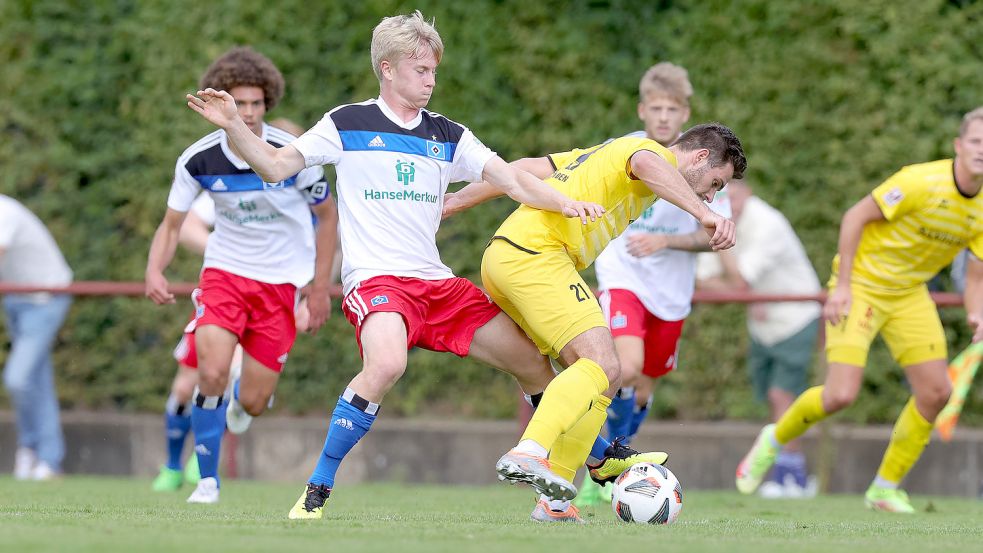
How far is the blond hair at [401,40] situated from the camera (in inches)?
249

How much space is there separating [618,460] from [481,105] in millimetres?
5276

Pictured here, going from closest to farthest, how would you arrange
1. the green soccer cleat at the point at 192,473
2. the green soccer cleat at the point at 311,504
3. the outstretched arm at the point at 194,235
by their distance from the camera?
the green soccer cleat at the point at 311,504 → the outstretched arm at the point at 194,235 → the green soccer cleat at the point at 192,473

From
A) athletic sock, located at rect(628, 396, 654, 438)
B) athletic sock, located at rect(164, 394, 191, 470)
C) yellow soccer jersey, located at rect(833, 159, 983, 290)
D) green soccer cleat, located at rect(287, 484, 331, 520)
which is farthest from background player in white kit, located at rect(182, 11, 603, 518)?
athletic sock, located at rect(164, 394, 191, 470)

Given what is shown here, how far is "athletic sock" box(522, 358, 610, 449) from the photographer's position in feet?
19.2

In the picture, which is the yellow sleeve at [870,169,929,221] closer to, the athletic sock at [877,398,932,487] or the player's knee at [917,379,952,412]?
the player's knee at [917,379,952,412]

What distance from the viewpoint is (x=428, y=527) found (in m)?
5.88

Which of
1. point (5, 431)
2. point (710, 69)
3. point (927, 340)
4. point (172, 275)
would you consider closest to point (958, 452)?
point (927, 340)

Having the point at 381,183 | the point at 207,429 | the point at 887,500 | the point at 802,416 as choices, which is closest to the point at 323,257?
the point at 207,429

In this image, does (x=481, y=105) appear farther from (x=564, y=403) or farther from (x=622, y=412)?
(x=564, y=403)

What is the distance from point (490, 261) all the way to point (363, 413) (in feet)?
2.80

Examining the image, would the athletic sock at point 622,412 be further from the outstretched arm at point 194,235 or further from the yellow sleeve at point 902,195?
the outstretched arm at point 194,235

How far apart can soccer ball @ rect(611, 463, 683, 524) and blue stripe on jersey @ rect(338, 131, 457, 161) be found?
1579mm

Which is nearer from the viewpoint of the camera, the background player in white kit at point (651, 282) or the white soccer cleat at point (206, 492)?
the white soccer cleat at point (206, 492)

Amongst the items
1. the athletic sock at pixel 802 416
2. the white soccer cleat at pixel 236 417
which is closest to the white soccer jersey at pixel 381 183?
the white soccer cleat at pixel 236 417
